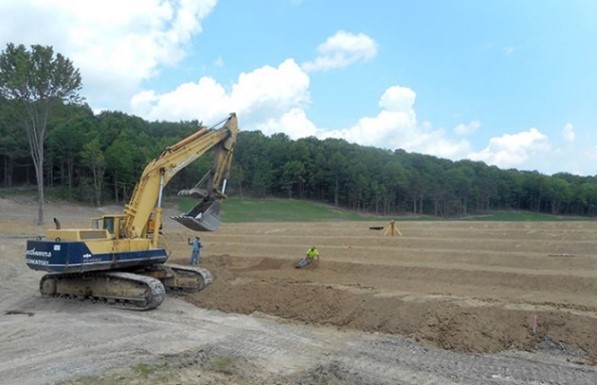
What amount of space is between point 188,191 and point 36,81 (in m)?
27.0

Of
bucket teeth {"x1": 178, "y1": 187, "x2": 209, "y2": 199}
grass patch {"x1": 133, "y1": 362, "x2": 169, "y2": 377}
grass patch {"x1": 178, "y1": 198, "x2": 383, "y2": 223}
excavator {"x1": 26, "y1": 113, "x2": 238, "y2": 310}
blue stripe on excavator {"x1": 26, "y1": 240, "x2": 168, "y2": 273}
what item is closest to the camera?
grass patch {"x1": 133, "y1": 362, "x2": 169, "y2": 377}

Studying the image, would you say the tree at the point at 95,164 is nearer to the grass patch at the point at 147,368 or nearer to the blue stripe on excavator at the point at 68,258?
the blue stripe on excavator at the point at 68,258

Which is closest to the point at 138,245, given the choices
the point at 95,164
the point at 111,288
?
the point at 111,288

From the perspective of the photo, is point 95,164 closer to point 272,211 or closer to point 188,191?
point 272,211

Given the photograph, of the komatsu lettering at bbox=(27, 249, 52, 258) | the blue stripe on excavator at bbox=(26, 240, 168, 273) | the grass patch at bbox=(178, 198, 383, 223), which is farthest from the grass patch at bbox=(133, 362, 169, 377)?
the grass patch at bbox=(178, 198, 383, 223)

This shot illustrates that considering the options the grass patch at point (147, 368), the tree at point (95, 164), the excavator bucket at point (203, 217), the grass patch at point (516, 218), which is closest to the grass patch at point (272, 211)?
the tree at point (95, 164)

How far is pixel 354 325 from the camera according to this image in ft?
42.7

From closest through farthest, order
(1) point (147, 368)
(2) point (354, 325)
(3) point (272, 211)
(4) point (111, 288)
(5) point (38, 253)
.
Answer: (1) point (147, 368), (2) point (354, 325), (5) point (38, 253), (4) point (111, 288), (3) point (272, 211)

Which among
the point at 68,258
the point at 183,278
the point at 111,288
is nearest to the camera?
the point at 68,258

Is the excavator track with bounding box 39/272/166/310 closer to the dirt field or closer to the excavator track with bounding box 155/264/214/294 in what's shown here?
the dirt field

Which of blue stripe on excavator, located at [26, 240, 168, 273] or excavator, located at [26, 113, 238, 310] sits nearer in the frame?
blue stripe on excavator, located at [26, 240, 168, 273]

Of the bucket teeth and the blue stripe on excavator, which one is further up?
the bucket teeth

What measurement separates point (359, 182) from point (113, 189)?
46.0 metres

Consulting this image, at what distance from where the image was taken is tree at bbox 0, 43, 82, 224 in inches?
1480
